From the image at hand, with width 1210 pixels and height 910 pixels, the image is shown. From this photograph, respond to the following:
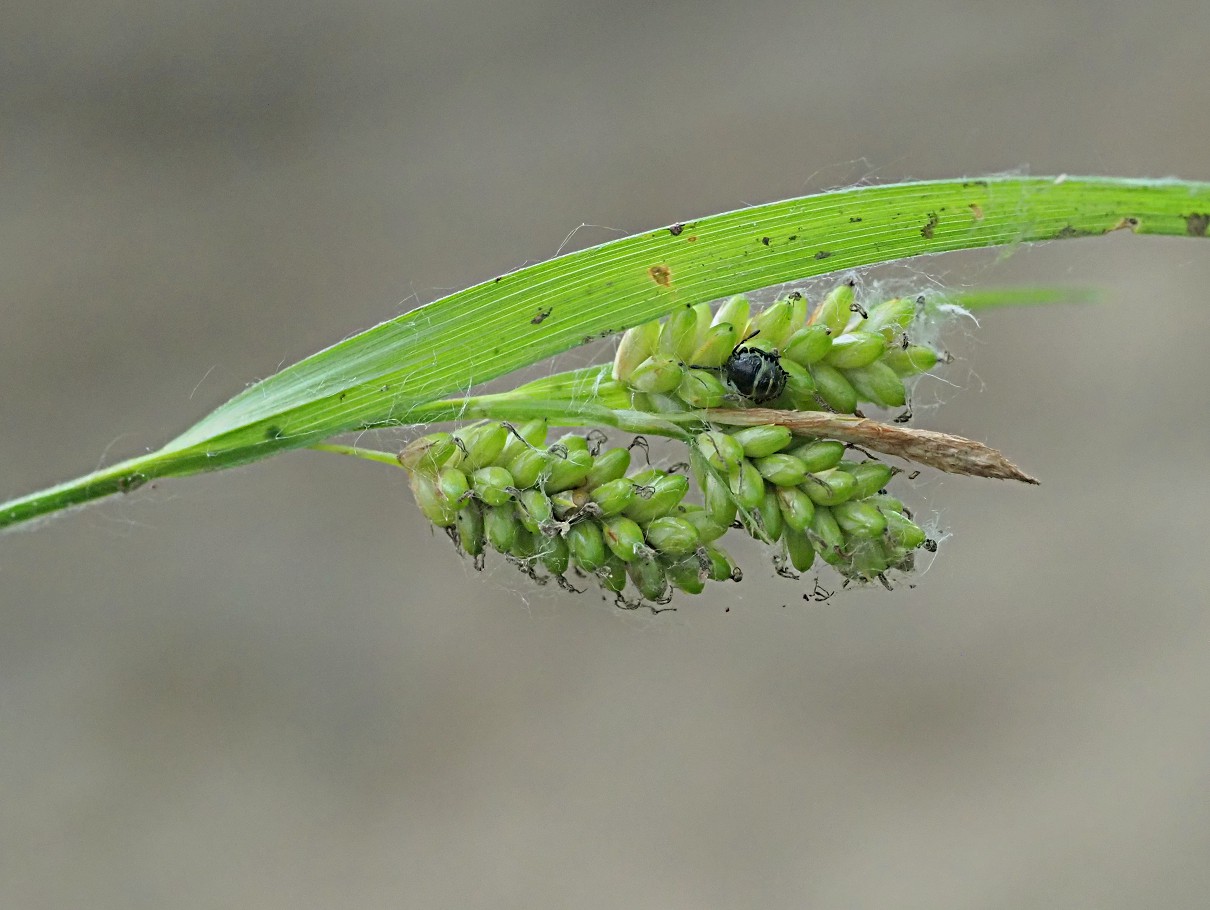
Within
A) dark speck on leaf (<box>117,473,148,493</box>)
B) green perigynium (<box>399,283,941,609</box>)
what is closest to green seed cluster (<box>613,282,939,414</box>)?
green perigynium (<box>399,283,941,609</box>)

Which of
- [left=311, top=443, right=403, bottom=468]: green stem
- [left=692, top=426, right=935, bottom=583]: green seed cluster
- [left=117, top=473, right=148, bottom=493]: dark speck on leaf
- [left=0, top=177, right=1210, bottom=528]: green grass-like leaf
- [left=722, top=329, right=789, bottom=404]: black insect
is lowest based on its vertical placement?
[left=692, top=426, right=935, bottom=583]: green seed cluster

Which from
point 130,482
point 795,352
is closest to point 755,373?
point 795,352

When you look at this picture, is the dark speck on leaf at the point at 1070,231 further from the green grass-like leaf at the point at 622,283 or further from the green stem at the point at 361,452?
the green stem at the point at 361,452

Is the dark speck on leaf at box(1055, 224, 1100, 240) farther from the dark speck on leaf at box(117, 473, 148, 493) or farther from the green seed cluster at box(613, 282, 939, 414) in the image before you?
the dark speck on leaf at box(117, 473, 148, 493)

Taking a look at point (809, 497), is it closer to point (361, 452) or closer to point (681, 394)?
point (681, 394)

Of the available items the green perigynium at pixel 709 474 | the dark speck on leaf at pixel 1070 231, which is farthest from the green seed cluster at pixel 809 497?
the dark speck on leaf at pixel 1070 231

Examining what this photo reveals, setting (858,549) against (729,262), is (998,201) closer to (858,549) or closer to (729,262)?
(729,262)

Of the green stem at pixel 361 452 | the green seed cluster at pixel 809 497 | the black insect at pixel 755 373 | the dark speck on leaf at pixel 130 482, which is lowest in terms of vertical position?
the green seed cluster at pixel 809 497
